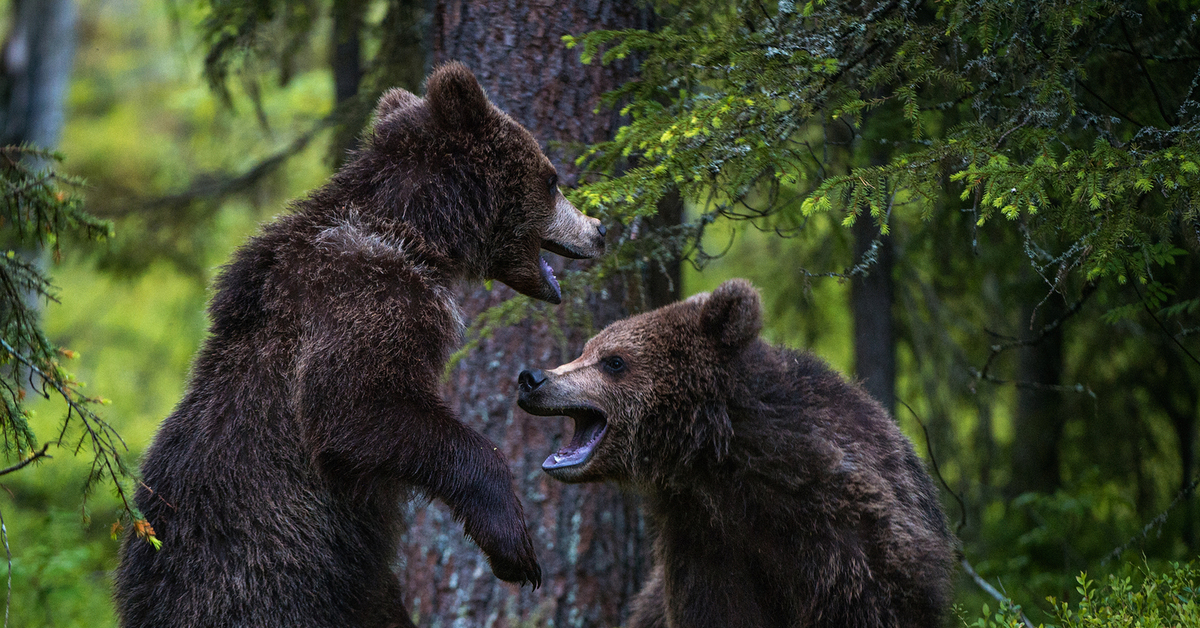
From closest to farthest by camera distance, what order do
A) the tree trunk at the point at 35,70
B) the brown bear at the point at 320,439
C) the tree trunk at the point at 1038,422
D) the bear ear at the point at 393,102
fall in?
1. the brown bear at the point at 320,439
2. the bear ear at the point at 393,102
3. the tree trunk at the point at 1038,422
4. the tree trunk at the point at 35,70

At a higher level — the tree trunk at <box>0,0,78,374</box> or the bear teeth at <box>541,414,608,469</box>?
the tree trunk at <box>0,0,78,374</box>

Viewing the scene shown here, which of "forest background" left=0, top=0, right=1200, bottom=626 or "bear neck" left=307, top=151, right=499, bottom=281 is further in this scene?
"bear neck" left=307, top=151, right=499, bottom=281

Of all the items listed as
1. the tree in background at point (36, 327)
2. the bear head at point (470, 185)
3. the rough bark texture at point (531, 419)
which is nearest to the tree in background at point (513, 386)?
the rough bark texture at point (531, 419)

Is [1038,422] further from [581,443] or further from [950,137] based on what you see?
[581,443]

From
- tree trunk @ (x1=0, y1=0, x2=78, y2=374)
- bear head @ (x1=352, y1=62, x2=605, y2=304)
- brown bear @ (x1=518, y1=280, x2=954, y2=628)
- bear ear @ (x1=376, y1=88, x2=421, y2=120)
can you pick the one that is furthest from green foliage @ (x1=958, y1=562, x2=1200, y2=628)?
tree trunk @ (x1=0, y1=0, x2=78, y2=374)

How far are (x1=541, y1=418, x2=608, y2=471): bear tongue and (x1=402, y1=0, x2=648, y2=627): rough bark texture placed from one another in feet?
2.96

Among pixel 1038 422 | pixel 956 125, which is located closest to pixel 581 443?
pixel 956 125

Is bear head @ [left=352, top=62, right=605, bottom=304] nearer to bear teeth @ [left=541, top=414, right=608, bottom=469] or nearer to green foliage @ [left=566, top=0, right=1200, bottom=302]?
green foliage @ [left=566, top=0, right=1200, bottom=302]

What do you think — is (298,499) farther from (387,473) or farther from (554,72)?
(554,72)

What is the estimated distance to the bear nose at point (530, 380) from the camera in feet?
14.0

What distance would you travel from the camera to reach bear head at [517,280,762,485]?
14.5 ft

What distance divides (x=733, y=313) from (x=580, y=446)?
1017 millimetres

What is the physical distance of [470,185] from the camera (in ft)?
15.1

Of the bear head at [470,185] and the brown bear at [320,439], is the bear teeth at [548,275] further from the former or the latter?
the brown bear at [320,439]
